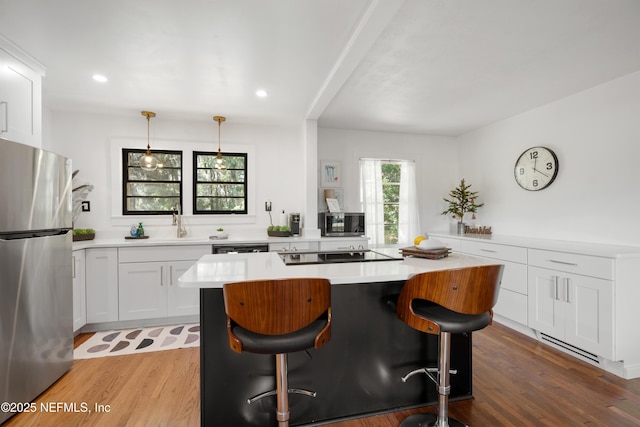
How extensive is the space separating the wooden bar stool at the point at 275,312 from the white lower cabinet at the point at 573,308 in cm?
241

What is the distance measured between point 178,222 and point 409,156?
3.48 meters

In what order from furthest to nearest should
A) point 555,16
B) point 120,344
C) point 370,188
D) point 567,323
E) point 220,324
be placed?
point 370,188 < point 120,344 < point 567,323 < point 555,16 < point 220,324

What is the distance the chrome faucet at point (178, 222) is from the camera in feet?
12.3

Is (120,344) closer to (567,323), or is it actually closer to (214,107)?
(214,107)

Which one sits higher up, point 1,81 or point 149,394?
point 1,81

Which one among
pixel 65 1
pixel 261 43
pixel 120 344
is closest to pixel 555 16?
pixel 261 43

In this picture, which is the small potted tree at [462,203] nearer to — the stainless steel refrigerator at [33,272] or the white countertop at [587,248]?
the white countertop at [587,248]

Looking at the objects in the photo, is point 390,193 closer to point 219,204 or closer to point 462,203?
point 462,203

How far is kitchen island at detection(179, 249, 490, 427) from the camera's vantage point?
158 cm

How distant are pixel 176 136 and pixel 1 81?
1.81m

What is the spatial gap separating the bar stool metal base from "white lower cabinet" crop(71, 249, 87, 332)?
3048 millimetres

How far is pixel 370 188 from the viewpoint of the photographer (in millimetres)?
4605

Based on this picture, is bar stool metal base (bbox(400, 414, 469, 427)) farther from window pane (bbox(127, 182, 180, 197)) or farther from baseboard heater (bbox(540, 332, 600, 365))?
window pane (bbox(127, 182, 180, 197))

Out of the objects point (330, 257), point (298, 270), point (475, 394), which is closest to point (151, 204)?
point (330, 257)
